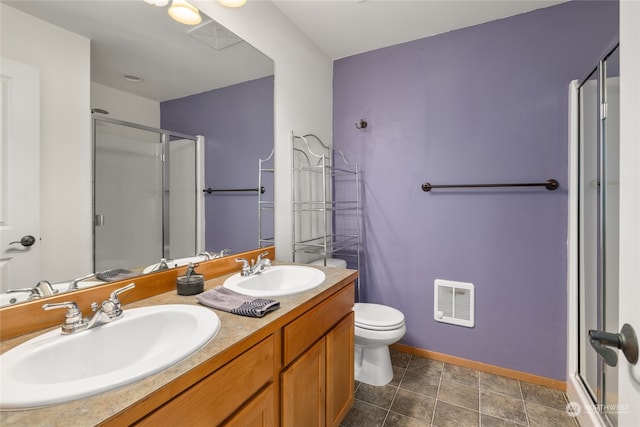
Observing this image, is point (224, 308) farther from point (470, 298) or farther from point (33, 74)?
point (470, 298)

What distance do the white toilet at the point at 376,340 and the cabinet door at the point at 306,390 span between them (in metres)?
0.64

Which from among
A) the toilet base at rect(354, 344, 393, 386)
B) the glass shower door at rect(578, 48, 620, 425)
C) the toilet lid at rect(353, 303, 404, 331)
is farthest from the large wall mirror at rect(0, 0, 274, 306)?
the glass shower door at rect(578, 48, 620, 425)

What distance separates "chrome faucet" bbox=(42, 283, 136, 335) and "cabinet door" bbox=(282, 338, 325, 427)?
0.57 meters

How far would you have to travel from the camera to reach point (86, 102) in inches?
37.8

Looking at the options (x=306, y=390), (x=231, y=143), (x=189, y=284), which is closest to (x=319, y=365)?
(x=306, y=390)

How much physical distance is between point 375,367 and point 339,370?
0.65 metres

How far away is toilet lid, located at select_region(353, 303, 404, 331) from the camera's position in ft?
5.97

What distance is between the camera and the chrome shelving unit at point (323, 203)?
207 centimetres

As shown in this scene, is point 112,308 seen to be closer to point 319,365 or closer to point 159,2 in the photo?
point 319,365

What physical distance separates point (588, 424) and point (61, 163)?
2500 millimetres

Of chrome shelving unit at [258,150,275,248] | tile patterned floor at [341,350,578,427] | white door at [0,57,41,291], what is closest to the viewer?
white door at [0,57,41,291]

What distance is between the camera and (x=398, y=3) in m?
1.82

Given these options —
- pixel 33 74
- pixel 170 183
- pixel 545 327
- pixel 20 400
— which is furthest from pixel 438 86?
pixel 20 400

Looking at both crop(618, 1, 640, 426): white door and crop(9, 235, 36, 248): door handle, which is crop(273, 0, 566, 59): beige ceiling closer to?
crop(618, 1, 640, 426): white door
